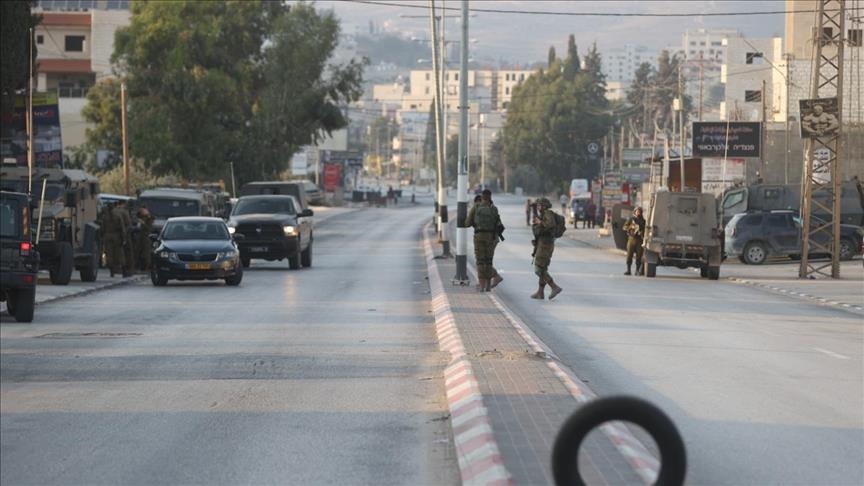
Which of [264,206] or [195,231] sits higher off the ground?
[264,206]

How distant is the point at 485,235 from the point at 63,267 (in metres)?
8.92

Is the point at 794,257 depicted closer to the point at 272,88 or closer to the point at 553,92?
the point at 272,88

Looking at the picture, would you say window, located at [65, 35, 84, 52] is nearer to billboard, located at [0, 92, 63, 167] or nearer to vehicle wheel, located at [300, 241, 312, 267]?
billboard, located at [0, 92, 63, 167]

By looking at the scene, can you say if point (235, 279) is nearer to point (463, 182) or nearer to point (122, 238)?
point (122, 238)

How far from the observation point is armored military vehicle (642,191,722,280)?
122 feet

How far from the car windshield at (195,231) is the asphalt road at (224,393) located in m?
5.57

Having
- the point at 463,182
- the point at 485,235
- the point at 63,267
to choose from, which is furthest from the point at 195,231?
the point at 485,235

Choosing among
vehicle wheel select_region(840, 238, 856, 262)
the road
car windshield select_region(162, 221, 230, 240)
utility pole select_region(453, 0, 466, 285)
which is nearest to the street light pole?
utility pole select_region(453, 0, 466, 285)

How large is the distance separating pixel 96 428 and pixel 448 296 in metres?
14.7

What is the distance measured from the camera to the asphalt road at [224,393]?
401 inches

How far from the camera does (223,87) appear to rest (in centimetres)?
6869

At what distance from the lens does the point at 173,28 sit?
224 feet

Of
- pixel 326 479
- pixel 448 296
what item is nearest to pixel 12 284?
pixel 448 296

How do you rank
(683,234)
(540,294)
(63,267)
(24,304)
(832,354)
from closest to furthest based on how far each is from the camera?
(832,354) → (24,304) → (540,294) → (63,267) → (683,234)
